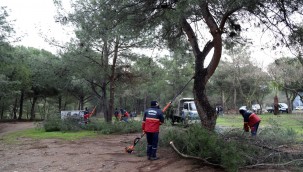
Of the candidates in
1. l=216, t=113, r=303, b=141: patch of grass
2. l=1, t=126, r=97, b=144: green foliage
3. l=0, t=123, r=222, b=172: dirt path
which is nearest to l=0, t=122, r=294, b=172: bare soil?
l=0, t=123, r=222, b=172: dirt path

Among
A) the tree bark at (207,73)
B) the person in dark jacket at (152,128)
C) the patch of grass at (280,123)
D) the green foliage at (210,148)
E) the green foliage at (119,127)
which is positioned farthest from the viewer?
the green foliage at (119,127)

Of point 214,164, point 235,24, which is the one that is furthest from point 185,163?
point 235,24

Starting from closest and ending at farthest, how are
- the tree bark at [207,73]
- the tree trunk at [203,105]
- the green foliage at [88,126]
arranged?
the tree bark at [207,73]
the tree trunk at [203,105]
the green foliage at [88,126]

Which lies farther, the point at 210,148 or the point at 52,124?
the point at 52,124

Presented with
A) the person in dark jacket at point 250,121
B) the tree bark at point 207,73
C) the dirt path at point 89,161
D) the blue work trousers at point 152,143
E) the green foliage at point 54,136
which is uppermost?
the tree bark at point 207,73

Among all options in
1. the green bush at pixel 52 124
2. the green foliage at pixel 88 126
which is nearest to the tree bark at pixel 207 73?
the green foliage at pixel 88 126

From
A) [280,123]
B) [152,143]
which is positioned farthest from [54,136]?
[280,123]

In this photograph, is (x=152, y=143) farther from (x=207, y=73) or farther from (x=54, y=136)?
(x=54, y=136)

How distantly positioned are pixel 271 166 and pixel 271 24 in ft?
15.0

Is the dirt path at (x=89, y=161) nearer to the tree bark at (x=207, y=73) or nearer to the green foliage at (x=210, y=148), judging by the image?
the green foliage at (x=210, y=148)

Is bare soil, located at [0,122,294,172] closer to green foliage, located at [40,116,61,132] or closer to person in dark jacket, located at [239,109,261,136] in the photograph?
person in dark jacket, located at [239,109,261,136]

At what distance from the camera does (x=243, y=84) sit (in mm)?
53125

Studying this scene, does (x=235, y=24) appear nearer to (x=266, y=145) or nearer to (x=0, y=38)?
(x=266, y=145)

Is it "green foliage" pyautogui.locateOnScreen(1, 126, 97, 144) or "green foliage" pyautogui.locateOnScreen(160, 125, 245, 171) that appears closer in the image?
"green foliage" pyautogui.locateOnScreen(160, 125, 245, 171)
